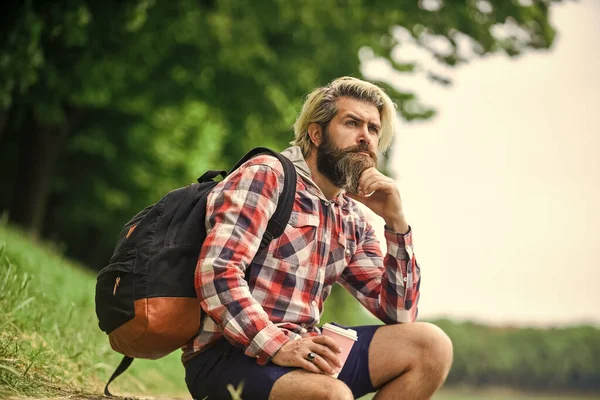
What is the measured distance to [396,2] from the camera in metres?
11.6

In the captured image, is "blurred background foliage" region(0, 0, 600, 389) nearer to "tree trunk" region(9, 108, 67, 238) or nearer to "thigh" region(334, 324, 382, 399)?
"tree trunk" region(9, 108, 67, 238)

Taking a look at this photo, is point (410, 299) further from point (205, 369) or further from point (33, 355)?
point (33, 355)

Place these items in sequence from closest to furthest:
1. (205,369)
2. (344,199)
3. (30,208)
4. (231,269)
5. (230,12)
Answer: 1. (231,269)
2. (205,369)
3. (344,199)
4. (230,12)
5. (30,208)

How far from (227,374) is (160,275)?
50 centimetres

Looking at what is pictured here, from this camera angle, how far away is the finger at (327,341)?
2.82 meters

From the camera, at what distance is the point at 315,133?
3.62m

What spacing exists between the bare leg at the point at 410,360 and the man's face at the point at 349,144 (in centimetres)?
72

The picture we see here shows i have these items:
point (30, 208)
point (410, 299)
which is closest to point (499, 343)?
point (30, 208)

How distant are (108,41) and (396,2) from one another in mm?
4543

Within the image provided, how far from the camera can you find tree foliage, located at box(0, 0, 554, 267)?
947 cm

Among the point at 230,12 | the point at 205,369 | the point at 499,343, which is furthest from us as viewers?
the point at 499,343

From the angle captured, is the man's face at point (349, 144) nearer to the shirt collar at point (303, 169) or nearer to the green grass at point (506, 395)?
the shirt collar at point (303, 169)

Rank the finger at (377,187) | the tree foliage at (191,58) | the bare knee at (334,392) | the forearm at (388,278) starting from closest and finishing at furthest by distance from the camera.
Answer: the bare knee at (334,392) < the finger at (377,187) < the forearm at (388,278) < the tree foliage at (191,58)

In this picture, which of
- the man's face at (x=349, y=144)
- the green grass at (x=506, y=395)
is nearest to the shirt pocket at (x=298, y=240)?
the man's face at (x=349, y=144)
